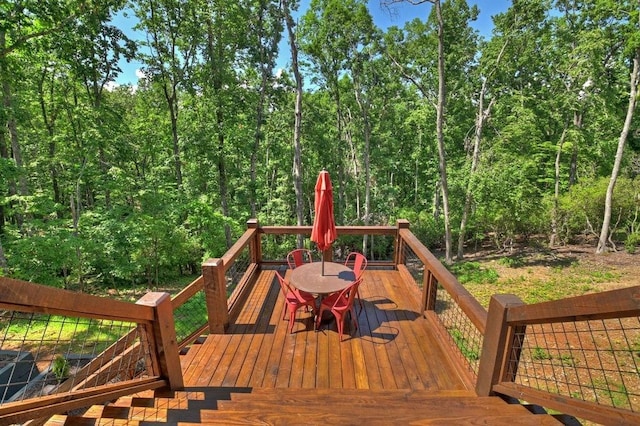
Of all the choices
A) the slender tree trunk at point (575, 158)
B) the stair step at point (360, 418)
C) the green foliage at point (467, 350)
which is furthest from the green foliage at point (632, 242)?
the stair step at point (360, 418)

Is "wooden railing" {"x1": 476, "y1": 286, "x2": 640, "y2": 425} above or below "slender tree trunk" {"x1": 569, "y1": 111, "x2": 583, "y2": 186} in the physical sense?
below

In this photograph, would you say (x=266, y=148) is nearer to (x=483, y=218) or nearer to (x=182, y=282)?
(x=182, y=282)

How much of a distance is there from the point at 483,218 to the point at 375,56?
8.95 metres

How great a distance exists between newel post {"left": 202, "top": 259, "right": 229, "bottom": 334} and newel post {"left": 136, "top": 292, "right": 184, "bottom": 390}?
3.49 ft

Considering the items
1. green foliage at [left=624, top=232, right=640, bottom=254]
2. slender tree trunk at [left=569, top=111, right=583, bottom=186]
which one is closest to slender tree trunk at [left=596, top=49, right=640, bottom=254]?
green foliage at [left=624, top=232, right=640, bottom=254]

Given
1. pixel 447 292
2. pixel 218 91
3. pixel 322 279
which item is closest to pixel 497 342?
pixel 447 292

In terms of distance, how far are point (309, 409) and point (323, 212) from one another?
2.20 meters

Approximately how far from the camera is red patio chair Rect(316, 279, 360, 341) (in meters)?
3.47

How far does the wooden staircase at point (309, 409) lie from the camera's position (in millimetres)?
1849

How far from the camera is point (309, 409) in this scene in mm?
2031

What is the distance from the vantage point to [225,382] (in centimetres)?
276

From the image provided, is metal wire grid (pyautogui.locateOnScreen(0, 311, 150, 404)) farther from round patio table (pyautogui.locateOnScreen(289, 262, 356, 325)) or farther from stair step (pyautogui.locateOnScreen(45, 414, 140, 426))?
round patio table (pyautogui.locateOnScreen(289, 262, 356, 325))

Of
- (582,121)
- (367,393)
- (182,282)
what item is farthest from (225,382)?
(582,121)

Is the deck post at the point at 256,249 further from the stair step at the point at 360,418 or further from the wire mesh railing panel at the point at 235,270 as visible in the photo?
the stair step at the point at 360,418
